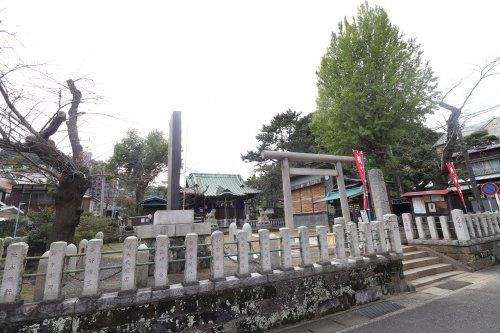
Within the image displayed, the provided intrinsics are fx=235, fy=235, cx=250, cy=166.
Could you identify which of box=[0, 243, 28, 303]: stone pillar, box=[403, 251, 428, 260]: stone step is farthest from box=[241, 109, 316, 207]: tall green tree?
box=[0, 243, 28, 303]: stone pillar

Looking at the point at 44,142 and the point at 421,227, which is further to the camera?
the point at 421,227

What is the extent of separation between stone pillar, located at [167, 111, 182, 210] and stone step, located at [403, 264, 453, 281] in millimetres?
8160

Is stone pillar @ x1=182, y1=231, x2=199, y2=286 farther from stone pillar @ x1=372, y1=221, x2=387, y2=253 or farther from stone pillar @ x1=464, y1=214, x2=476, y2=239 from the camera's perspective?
stone pillar @ x1=464, y1=214, x2=476, y2=239

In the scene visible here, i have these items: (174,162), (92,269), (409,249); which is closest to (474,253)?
(409,249)

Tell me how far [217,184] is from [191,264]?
Answer: 2669 centimetres

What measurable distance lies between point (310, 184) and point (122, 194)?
91.1 feet

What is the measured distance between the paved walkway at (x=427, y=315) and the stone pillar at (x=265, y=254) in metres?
1.28

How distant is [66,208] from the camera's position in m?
6.84

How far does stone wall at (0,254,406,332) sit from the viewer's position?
3.79 metres

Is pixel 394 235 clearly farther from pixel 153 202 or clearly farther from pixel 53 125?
pixel 153 202

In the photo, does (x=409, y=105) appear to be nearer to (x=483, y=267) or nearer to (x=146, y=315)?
(x=483, y=267)

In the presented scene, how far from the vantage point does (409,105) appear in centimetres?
1134

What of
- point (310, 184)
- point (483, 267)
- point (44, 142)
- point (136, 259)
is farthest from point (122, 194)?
point (483, 267)

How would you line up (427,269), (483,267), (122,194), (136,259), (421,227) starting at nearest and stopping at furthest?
(136,259) → (427,269) → (483,267) → (421,227) → (122,194)
